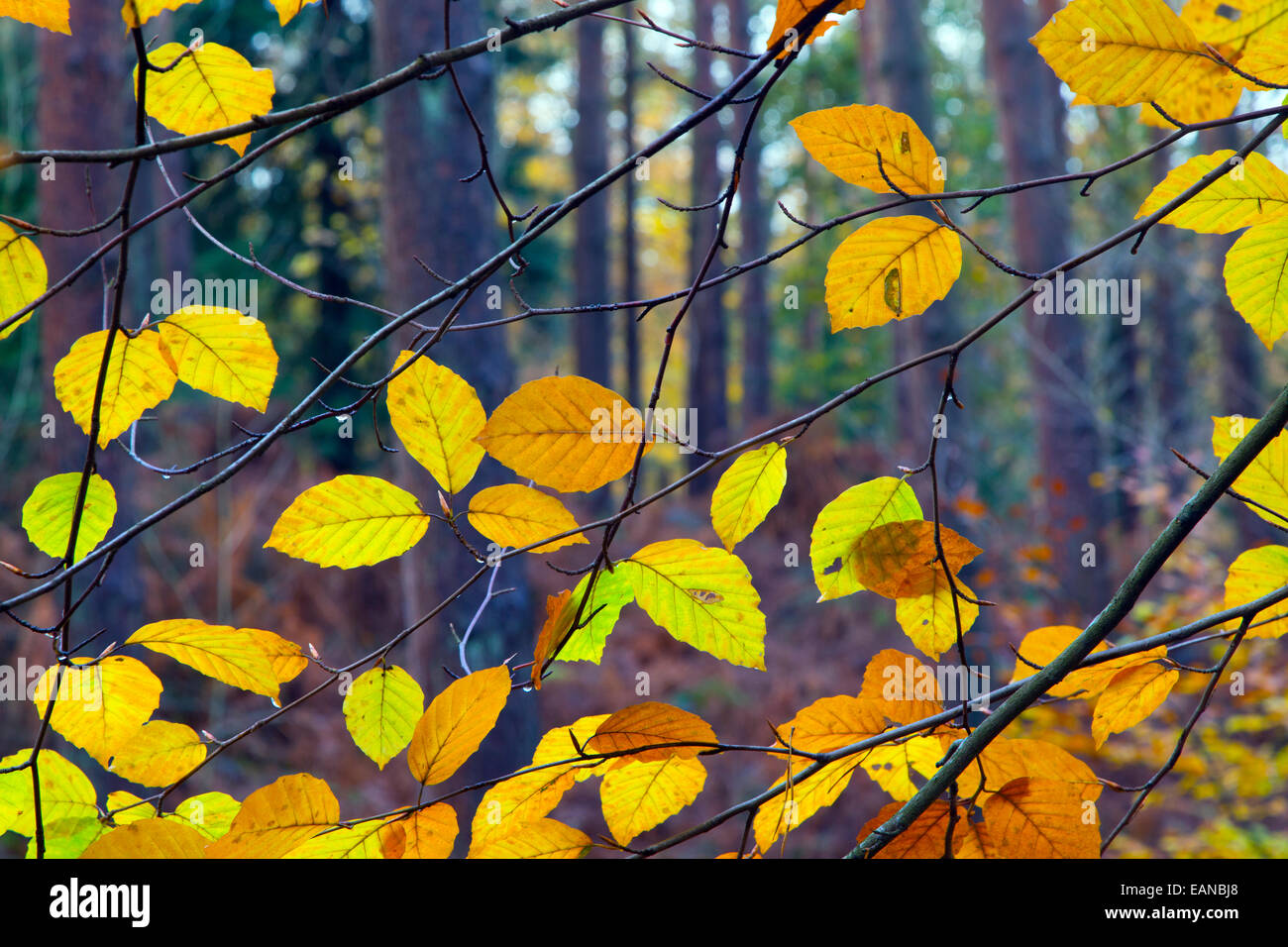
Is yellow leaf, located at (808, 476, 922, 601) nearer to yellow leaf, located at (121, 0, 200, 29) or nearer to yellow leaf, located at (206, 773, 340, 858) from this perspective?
yellow leaf, located at (206, 773, 340, 858)

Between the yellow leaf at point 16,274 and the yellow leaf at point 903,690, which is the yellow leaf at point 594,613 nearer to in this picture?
the yellow leaf at point 903,690

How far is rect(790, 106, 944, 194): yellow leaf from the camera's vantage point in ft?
2.25

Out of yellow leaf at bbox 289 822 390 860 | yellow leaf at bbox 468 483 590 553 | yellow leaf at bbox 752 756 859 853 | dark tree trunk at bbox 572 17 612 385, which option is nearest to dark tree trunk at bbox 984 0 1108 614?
dark tree trunk at bbox 572 17 612 385

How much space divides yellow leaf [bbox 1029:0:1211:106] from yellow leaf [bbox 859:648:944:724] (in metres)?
0.44

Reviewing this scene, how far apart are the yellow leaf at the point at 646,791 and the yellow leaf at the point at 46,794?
40 cm

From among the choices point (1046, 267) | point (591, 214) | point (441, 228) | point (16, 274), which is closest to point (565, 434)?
point (16, 274)

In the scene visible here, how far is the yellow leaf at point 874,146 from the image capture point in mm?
685

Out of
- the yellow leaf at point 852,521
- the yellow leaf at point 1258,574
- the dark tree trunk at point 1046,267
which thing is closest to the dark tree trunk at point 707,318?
the dark tree trunk at point 1046,267

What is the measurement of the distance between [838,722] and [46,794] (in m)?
0.62

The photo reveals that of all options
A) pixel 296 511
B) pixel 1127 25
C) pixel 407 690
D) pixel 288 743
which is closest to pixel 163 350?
pixel 296 511

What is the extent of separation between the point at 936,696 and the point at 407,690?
16.5 inches

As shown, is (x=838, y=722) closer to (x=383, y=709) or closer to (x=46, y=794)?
(x=383, y=709)
